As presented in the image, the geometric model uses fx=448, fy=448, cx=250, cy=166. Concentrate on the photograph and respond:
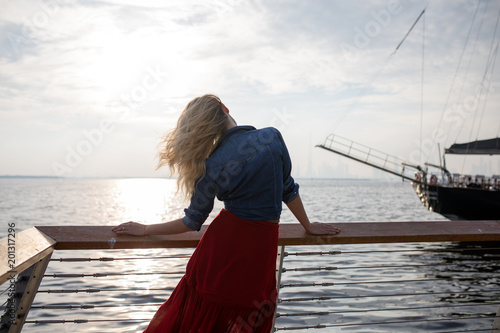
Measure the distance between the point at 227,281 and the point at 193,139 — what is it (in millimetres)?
595

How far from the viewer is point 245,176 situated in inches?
69.0

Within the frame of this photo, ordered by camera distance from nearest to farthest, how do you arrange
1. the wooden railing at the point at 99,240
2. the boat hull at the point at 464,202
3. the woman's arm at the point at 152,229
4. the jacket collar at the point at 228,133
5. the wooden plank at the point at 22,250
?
the wooden plank at the point at 22,250, the wooden railing at the point at 99,240, the jacket collar at the point at 228,133, the woman's arm at the point at 152,229, the boat hull at the point at 464,202

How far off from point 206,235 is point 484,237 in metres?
1.55

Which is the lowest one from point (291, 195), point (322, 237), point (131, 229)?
point (322, 237)

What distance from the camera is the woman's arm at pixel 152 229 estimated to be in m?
1.92

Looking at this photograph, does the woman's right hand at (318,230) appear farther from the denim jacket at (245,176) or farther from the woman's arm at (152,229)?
the woman's arm at (152,229)

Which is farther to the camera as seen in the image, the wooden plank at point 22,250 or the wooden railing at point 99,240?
the wooden railing at point 99,240

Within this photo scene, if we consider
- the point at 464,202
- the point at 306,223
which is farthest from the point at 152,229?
the point at 464,202

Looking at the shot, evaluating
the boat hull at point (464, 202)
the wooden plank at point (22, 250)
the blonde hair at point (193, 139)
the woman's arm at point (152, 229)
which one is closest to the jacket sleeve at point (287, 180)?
the blonde hair at point (193, 139)

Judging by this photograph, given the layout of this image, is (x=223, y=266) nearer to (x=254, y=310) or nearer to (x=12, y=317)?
(x=254, y=310)

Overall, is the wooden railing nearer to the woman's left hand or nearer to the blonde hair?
the woman's left hand

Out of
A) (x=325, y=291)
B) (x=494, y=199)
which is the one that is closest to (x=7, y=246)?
(x=325, y=291)

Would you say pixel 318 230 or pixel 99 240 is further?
pixel 318 230

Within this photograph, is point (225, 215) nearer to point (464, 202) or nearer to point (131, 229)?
point (131, 229)
